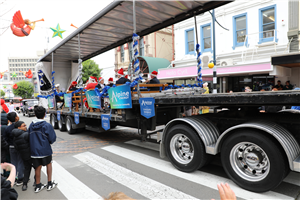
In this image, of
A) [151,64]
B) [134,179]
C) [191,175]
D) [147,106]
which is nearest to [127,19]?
[147,106]

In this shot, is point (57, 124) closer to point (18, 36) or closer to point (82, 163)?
point (18, 36)

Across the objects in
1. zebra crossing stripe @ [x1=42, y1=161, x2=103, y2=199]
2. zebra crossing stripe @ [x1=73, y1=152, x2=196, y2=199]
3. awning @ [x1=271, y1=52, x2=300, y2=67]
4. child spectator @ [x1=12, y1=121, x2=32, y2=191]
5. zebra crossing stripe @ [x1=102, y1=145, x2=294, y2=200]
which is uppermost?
awning @ [x1=271, y1=52, x2=300, y2=67]

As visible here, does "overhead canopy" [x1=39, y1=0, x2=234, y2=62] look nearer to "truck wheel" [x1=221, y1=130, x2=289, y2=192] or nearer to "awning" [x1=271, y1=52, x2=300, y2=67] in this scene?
"truck wheel" [x1=221, y1=130, x2=289, y2=192]

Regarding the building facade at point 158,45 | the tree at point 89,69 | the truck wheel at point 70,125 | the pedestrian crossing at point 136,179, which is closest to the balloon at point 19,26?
the truck wheel at point 70,125

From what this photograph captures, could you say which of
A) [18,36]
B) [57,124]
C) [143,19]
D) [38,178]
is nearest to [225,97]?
[38,178]

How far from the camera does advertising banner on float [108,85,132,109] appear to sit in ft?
18.0

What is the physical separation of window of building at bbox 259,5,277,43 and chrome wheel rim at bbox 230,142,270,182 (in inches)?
476

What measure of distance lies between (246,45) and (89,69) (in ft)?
93.0

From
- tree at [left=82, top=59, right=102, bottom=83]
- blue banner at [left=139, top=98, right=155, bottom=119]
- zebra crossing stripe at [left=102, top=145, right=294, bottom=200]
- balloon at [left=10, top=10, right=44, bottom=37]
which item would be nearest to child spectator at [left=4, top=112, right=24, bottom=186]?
zebra crossing stripe at [left=102, top=145, right=294, bottom=200]

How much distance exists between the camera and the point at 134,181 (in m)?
3.92

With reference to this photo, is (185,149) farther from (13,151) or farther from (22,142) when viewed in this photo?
(13,151)

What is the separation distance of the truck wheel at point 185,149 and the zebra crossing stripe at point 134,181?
71 centimetres

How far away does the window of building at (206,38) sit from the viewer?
16562 millimetres

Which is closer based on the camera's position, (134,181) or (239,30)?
(134,181)
